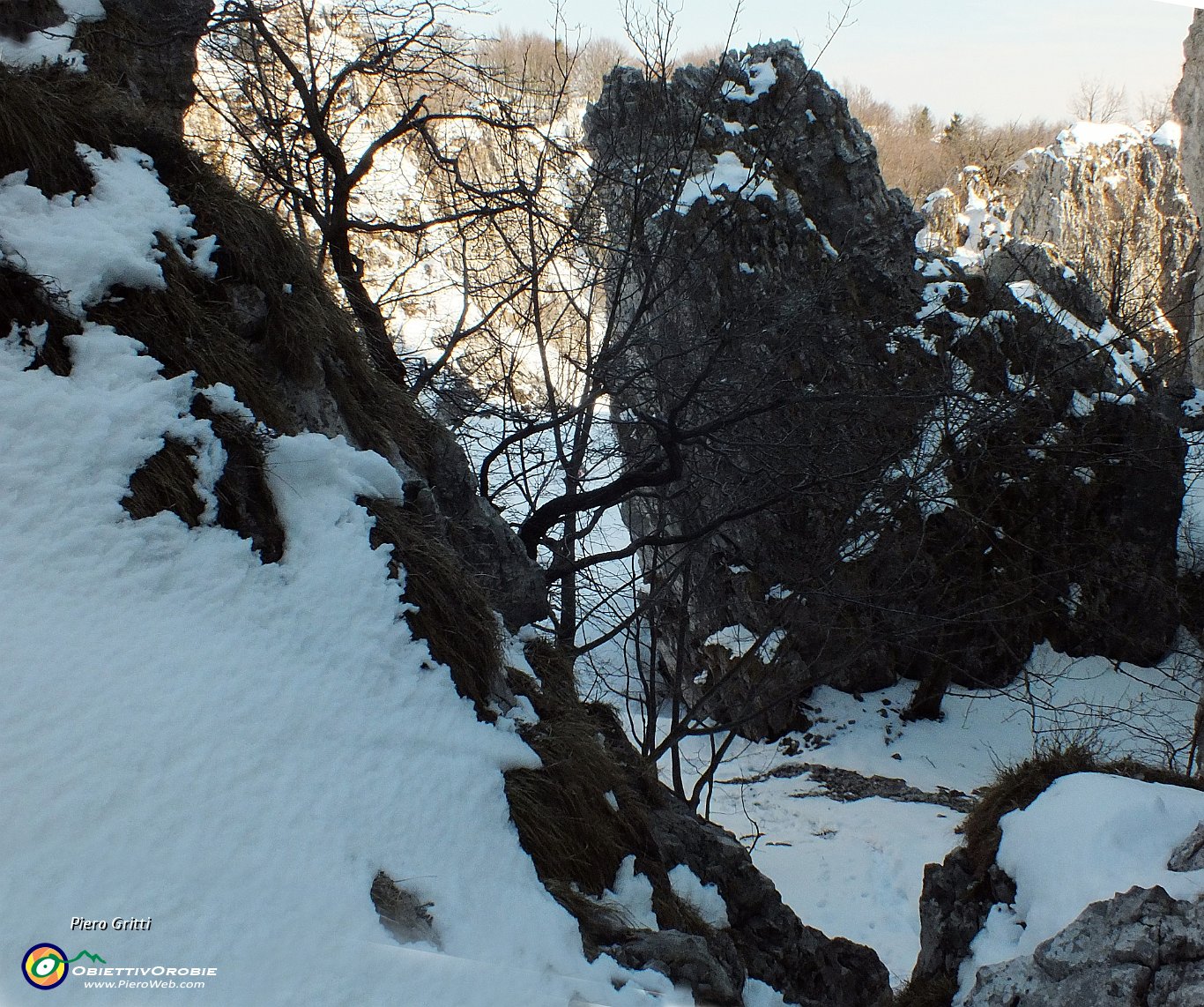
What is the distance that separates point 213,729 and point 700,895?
2.31 meters

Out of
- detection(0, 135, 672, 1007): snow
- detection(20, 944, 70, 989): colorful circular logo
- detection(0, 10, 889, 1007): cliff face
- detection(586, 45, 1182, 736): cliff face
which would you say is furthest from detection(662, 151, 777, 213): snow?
detection(20, 944, 70, 989): colorful circular logo

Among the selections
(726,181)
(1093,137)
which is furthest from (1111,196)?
(726,181)

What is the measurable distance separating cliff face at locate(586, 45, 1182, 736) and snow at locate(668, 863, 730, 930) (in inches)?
128

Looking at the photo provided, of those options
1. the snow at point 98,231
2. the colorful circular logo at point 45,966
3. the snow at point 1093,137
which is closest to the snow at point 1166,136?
the snow at point 1093,137

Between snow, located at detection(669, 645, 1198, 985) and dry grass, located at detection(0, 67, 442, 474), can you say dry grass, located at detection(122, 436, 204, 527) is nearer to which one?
dry grass, located at detection(0, 67, 442, 474)

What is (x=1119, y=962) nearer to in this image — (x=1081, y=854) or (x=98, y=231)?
(x=1081, y=854)

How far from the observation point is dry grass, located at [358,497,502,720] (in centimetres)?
305

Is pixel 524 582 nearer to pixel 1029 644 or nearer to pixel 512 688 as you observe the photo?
pixel 512 688

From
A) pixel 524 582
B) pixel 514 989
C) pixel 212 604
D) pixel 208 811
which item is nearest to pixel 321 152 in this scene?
pixel 524 582

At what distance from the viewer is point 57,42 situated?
3994 mm

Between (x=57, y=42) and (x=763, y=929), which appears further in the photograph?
(x=57, y=42)

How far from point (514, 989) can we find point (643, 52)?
6.62 meters

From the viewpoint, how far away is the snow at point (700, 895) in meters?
3.40

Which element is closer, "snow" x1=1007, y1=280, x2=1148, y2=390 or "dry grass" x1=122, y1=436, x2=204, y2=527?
"dry grass" x1=122, y1=436, x2=204, y2=527
